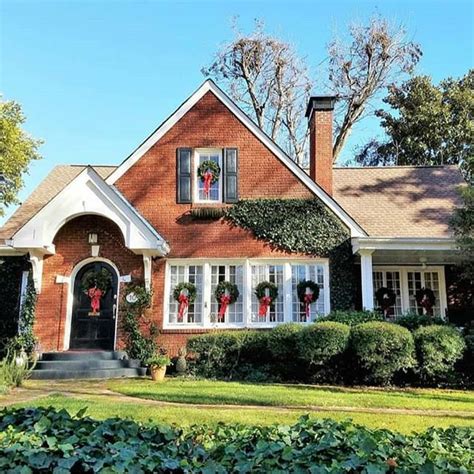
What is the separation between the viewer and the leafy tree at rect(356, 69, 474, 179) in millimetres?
29766

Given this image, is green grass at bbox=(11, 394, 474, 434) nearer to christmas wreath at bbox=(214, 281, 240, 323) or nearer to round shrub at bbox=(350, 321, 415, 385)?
round shrub at bbox=(350, 321, 415, 385)

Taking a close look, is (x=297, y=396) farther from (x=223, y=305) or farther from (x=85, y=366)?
(x=85, y=366)

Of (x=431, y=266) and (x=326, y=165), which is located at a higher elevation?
(x=326, y=165)

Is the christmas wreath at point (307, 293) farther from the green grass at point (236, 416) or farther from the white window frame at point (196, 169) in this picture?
the green grass at point (236, 416)

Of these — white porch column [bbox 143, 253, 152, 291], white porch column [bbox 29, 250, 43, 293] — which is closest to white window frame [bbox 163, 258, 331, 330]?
white porch column [bbox 143, 253, 152, 291]

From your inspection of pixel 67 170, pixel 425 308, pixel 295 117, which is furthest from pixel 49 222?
pixel 295 117

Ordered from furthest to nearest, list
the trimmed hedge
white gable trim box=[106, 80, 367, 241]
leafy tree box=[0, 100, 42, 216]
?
leafy tree box=[0, 100, 42, 216]
white gable trim box=[106, 80, 367, 241]
the trimmed hedge

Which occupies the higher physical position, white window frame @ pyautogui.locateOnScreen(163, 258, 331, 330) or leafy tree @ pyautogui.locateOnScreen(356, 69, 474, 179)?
leafy tree @ pyautogui.locateOnScreen(356, 69, 474, 179)

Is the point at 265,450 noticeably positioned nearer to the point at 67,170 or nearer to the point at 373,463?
the point at 373,463

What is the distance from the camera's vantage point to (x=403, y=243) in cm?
1320

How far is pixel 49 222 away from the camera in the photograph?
12883 millimetres

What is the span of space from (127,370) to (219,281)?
11.1 feet

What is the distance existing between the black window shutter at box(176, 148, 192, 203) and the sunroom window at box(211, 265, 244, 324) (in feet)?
6.85

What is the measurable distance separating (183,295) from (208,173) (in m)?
3.45
